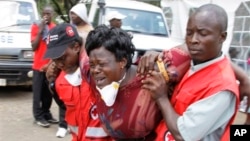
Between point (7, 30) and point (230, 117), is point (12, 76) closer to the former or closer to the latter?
point (7, 30)

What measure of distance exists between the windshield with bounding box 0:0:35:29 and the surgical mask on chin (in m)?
6.03

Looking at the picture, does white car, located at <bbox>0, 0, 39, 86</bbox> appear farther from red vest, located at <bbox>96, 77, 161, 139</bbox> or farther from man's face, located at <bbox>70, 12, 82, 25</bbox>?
red vest, located at <bbox>96, 77, 161, 139</bbox>

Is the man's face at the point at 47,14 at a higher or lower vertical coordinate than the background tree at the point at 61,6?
higher

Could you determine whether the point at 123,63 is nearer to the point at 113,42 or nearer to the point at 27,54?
the point at 113,42

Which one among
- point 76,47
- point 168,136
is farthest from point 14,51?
point 168,136

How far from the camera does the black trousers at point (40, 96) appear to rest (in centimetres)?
575

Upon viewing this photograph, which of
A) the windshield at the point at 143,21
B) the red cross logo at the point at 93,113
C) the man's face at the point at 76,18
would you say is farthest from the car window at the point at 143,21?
the red cross logo at the point at 93,113

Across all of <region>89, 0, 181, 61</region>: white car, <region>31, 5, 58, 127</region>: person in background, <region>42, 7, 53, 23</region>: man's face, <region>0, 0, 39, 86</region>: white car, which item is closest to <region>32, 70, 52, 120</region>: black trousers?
<region>31, 5, 58, 127</region>: person in background

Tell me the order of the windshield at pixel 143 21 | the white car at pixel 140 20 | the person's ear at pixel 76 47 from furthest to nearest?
the windshield at pixel 143 21, the white car at pixel 140 20, the person's ear at pixel 76 47

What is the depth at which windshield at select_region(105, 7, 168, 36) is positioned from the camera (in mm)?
7906

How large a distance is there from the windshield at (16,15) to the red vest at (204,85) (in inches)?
248

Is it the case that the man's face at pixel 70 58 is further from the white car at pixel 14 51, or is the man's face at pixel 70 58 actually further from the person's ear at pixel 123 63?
→ the white car at pixel 14 51

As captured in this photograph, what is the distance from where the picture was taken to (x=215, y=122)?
143cm

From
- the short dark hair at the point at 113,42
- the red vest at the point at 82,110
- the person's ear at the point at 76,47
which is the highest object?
the short dark hair at the point at 113,42
